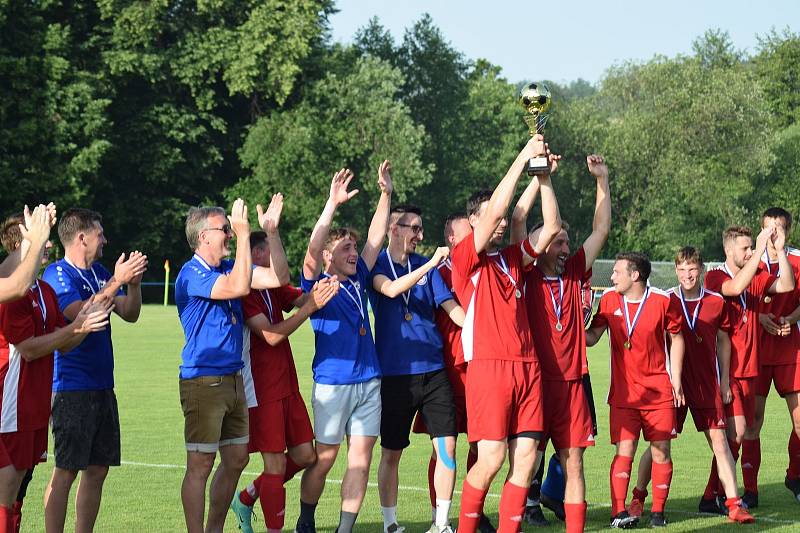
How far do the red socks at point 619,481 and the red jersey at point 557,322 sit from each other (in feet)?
4.52

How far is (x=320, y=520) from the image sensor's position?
31.5 ft

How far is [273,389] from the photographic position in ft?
28.1

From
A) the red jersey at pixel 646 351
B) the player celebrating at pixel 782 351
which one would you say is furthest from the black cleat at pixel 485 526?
the player celebrating at pixel 782 351

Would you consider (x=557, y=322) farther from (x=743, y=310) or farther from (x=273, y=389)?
(x=743, y=310)

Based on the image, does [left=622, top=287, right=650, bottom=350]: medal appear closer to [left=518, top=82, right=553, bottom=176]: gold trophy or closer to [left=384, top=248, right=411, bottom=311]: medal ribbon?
[left=384, top=248, right=411, bottom=311]: medal ribbon

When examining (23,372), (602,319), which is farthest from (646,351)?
(23,372)

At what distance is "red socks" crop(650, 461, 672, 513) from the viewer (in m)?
9.34

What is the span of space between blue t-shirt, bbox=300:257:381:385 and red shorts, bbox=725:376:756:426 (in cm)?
340

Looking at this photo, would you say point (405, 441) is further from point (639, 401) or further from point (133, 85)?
point (133, 85)

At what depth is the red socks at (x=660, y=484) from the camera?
30.6 feet

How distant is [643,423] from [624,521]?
0.84 meters

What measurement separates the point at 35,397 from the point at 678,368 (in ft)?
16.2

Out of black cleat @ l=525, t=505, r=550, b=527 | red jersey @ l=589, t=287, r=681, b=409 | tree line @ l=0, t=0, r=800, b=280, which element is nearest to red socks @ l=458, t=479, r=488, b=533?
black cleat @ l=525, t=505, r=550, b=527

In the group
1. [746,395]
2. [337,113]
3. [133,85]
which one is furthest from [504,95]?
[746,395]
